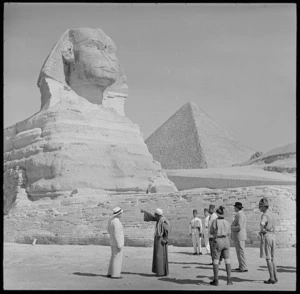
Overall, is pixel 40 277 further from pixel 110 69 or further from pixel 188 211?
pixel 110 69

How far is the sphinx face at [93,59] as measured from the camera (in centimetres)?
1477

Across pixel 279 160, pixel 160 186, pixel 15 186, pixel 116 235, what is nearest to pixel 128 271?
pixel 116 235

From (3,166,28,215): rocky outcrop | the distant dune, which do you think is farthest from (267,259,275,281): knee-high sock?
the distant dune

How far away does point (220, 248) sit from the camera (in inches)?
253

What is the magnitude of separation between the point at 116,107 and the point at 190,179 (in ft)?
35.5

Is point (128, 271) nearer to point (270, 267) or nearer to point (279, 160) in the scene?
point (270, 267)

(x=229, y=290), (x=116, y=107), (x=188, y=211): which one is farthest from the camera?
(x=116, y=107)

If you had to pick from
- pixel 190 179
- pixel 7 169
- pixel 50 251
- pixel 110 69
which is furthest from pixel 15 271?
pixel 190 179

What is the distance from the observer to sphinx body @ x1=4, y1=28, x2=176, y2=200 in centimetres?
1330

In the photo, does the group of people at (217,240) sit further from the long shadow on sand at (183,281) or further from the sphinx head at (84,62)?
the sphinx head at (84,62)

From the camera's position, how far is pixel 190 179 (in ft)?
87.7

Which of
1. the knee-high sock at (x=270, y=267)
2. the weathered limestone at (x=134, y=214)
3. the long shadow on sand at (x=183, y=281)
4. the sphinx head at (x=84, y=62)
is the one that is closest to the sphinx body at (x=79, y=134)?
the sphinx head at (x=84, y=62)

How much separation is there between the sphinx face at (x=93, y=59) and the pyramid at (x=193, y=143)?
75.4ft

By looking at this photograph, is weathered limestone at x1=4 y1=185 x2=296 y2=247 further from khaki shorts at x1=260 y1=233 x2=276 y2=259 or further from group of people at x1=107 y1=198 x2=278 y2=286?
khaki shorts at x1=260 y1=233 x2=276 y2=259
